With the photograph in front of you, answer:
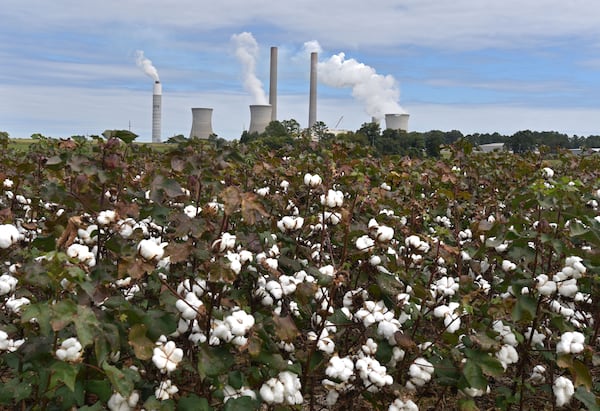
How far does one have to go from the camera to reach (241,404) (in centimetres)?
206

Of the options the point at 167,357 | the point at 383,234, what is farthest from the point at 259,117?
the point at 167,357

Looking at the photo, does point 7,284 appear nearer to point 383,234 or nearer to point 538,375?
point 383,234

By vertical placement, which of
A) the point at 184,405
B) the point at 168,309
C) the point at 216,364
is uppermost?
the point at 168,309

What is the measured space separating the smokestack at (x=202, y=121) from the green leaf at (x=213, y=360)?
175ft

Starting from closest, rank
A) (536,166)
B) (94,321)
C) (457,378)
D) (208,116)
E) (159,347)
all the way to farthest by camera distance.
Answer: (94,321) → (159,347) → (457,378) → (536,166) → (208,116)

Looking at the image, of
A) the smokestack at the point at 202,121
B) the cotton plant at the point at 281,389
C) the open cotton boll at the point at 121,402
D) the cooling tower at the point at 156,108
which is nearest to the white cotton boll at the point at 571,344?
the cotton plant at the point at 281,389

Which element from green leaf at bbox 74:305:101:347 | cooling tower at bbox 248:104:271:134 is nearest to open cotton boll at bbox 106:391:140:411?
green leaf at bbox 74:305:101:347

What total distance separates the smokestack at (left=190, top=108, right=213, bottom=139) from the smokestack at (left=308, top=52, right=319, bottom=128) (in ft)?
41.3

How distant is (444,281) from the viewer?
268 centimetres

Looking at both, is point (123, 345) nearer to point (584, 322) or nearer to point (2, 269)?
point (2, 269)

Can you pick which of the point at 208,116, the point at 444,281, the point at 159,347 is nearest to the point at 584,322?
the point at 444,281

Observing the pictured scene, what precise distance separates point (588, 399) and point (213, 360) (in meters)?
1.47

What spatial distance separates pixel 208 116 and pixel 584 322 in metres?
53.4

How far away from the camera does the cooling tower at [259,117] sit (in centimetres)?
5544
